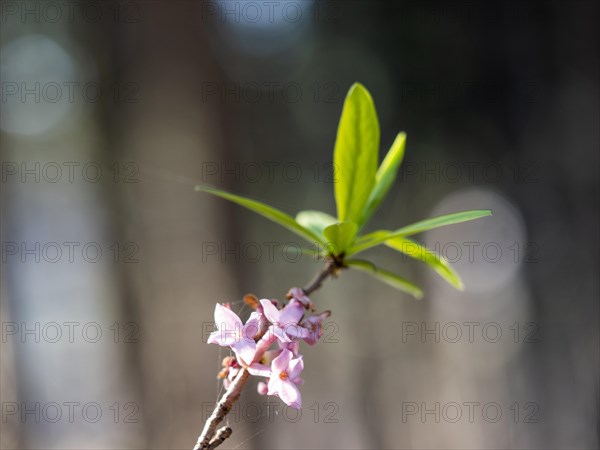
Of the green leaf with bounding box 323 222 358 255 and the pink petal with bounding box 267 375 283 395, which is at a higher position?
the green leaf with bounding box 323 222 358 255

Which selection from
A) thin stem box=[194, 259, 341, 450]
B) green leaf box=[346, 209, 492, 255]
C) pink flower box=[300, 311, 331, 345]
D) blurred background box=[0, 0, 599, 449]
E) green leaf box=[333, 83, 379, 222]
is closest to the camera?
thin stem box=[194, 259, 341, 450]

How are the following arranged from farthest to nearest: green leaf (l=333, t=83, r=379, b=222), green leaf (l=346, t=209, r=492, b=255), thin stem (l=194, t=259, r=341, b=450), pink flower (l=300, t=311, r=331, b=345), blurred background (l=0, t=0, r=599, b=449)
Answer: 1. blurred background (l=0, t=0, r=599, b=449)
2. green leaf (l=333, t=83, r=379, b=222)
3. green leaf (l=346, t=209, r=492, b=255)
4. pink flower (l=300, t=311, r=331, b=345)
5. thin stem (l=194, t=259, r=341, b=450)

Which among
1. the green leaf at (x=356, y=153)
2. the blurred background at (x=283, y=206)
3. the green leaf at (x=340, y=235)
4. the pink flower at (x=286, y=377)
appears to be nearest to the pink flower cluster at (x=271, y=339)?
the pink flower at (x=286, y=377)

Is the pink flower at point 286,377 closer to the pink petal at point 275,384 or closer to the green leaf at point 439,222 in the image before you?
the pink petal at point 275,384

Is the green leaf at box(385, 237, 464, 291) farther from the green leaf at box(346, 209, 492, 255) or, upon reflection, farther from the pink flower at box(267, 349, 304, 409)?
the pink flower at box(267, 349, 304, 409)

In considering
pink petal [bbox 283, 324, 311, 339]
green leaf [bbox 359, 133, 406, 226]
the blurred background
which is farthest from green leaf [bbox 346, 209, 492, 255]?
the blurred background

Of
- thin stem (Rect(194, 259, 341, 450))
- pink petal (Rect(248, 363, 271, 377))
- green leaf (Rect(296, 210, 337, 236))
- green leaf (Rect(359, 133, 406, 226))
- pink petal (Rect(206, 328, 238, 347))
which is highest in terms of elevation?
green leaf (Rect(359, 133, 406, 226))

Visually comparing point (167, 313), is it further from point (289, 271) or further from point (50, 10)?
point (50, 10)
